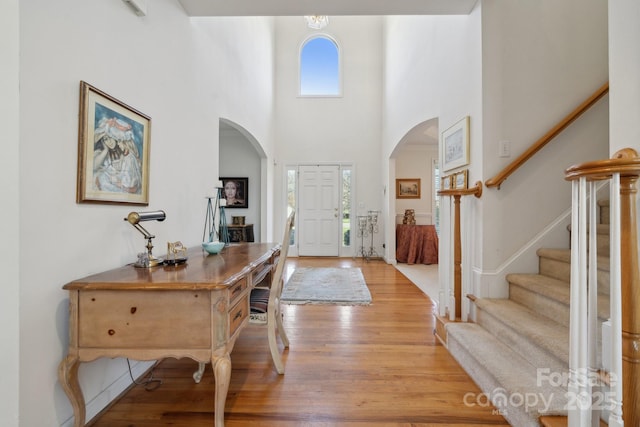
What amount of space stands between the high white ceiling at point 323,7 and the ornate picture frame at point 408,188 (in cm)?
444

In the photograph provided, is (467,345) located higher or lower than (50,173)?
lower

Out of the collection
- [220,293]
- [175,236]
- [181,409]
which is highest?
[175,236]

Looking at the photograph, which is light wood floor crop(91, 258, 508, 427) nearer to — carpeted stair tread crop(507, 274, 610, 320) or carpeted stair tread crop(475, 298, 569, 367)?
carpeted stair tread crop(475, 298, 569, 367)

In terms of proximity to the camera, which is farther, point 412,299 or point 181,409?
point 412,299

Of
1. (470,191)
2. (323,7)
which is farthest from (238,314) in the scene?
(323,7)

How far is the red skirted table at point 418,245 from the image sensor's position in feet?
18.5

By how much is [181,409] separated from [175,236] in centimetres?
120

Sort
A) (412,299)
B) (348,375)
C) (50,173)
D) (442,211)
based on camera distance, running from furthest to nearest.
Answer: (412,299) < (442,211) < (348,375) < (50,173)

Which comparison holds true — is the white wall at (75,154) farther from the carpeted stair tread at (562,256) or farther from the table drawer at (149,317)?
the carpeted stair tread at (562,256)

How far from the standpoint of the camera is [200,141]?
266 centimetres

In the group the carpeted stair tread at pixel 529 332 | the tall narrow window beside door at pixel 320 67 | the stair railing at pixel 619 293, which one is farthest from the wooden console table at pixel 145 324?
the tall narrow window beside door at pixel 320 67

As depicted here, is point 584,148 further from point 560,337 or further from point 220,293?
point 220,293

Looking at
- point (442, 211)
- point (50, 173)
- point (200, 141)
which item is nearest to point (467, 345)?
point (442, 211)

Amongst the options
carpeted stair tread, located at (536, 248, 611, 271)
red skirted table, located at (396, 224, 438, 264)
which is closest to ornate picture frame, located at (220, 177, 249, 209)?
red skirted table, located at (396, 224, 438, 264)
